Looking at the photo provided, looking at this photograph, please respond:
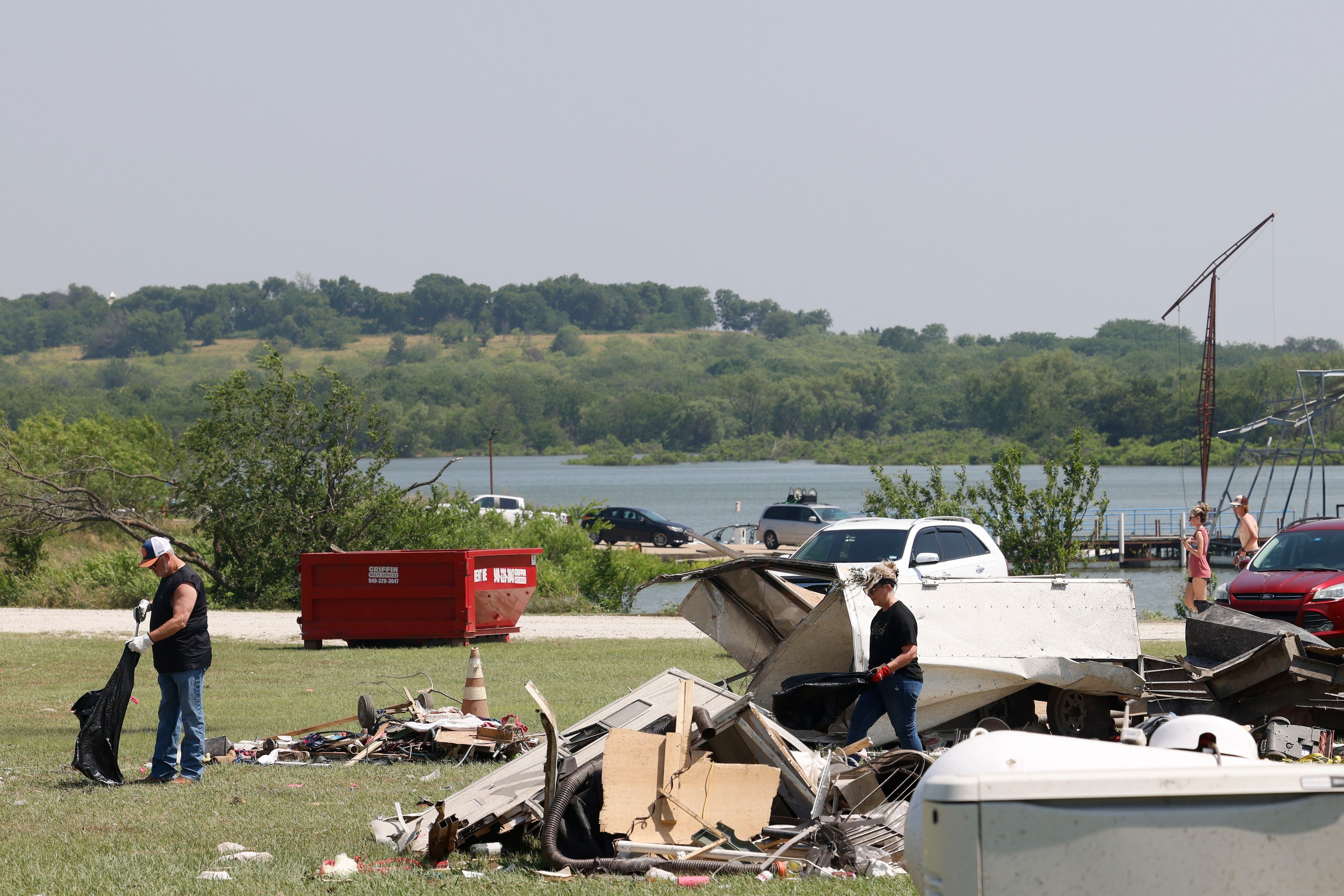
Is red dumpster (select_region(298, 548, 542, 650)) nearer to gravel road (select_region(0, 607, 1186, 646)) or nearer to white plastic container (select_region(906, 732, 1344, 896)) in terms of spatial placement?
gravel road (select_region(0, 607, 1186, 646))

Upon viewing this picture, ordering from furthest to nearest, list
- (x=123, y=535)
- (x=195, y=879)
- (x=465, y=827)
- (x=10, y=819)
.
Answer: (x=123, y=535) → (x=10, y=819) → (x=465, y=827) → (x=195, y=879)

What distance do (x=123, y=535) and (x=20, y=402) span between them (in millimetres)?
100578

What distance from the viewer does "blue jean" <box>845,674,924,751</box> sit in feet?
28.9

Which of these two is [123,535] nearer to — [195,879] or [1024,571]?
[1024,571]

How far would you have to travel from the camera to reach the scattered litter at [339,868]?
6.73m

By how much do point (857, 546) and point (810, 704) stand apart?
17.6 ft

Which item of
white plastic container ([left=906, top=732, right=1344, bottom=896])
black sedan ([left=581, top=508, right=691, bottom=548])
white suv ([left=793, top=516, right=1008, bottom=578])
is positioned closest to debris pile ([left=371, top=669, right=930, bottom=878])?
white plastic container ([left=906, top=732, right=1344, bottom=896])

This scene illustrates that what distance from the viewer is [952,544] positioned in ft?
53.4

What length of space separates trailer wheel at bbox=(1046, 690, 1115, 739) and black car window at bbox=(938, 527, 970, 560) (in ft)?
17.2

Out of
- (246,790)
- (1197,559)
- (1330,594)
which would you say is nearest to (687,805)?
(246,790)

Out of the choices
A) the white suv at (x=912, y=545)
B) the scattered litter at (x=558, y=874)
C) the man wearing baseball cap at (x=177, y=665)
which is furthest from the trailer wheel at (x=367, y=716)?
the white suv at (x=912, y=545)

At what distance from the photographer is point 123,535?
40219 millimetres

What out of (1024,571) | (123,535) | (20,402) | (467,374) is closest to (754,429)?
(467,374)

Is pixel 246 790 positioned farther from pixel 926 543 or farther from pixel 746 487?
pixel 746 487
